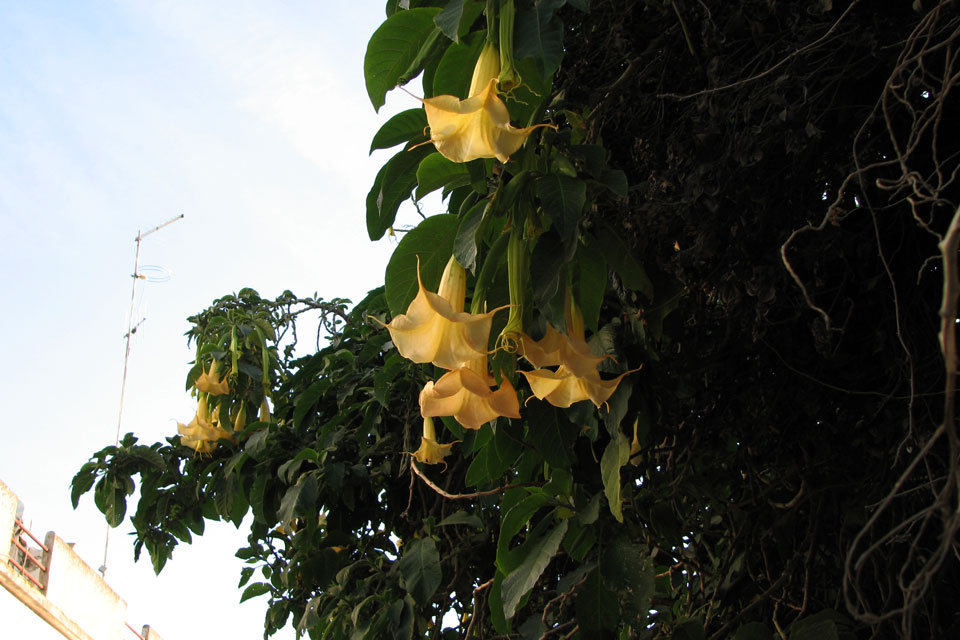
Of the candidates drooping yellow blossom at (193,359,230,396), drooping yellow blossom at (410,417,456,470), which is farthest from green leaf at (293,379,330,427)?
drooping yellow blossom at (410,417,456,470)

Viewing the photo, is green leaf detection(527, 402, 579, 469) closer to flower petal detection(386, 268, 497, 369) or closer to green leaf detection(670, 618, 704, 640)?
green leaf detection(670, 618, 704, 640)

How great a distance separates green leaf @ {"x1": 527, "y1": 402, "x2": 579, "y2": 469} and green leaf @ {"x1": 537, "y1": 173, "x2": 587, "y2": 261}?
42 centimetres

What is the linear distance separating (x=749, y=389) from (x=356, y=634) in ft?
4.05

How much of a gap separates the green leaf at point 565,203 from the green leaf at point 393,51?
1.19 feet

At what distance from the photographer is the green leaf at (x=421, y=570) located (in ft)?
6.85

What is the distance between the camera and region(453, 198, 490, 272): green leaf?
1161mm

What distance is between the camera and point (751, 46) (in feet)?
4.69

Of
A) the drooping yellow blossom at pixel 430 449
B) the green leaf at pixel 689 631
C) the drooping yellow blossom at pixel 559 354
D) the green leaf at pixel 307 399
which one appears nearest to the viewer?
the drooping yellow blossom at pixel 559 354

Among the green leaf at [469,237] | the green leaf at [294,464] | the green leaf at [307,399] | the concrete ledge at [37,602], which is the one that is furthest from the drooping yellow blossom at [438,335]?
the concrete ledge at [37,602]

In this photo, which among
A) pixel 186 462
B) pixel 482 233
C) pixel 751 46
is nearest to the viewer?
pixel 482 233

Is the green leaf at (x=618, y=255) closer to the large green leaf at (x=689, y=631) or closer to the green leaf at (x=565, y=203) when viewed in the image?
the green leaf at (x=565, y=203)

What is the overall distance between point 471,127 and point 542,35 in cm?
17

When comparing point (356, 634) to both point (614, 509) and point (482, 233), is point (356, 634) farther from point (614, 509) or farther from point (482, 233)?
point (482, 233)

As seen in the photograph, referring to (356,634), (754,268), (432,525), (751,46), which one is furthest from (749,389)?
(356,634)
